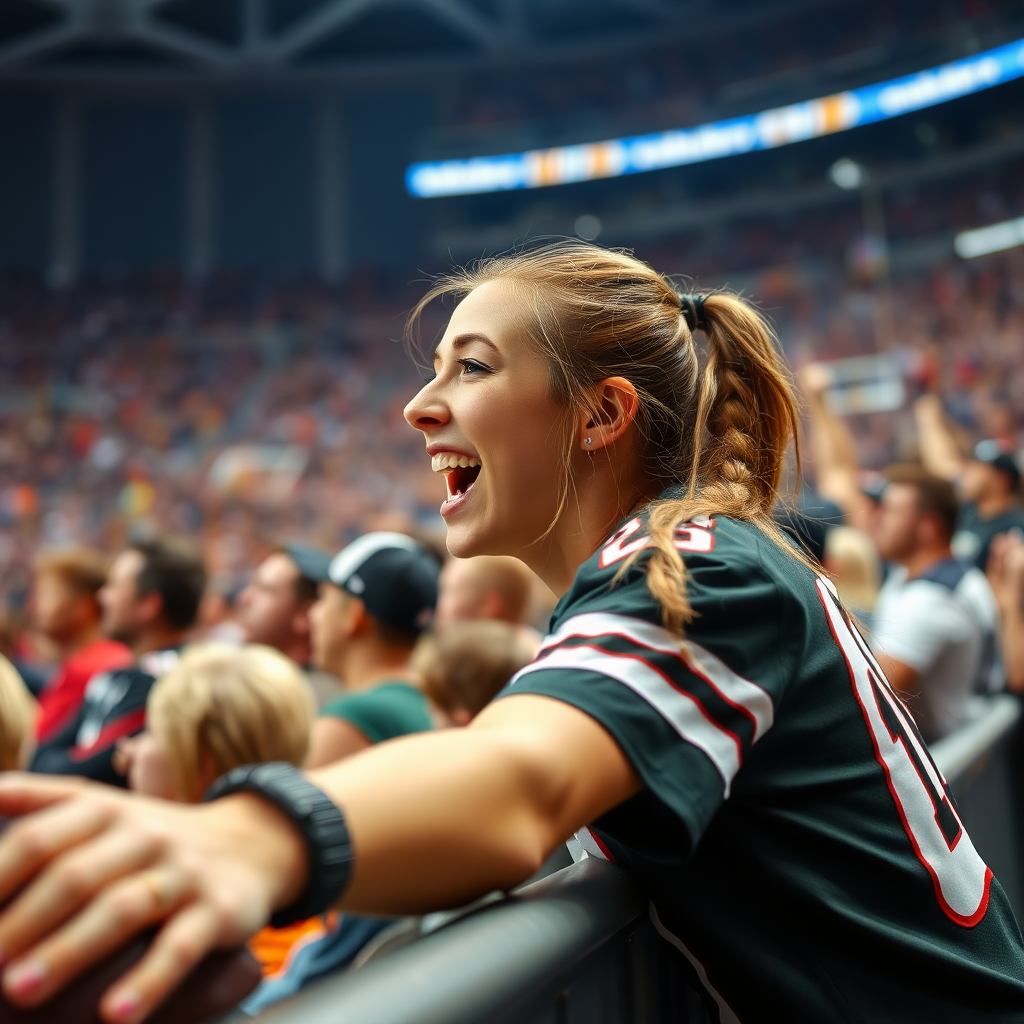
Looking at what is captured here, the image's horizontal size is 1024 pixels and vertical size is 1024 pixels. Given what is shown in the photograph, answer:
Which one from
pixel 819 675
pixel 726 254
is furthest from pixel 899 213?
pixel 819 675

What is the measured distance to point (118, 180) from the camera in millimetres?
20031

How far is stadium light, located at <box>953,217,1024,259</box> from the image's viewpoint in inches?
554

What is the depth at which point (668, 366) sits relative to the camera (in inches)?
50.9

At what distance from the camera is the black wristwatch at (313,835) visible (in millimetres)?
604

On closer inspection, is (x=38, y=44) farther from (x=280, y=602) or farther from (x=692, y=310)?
(x=692, y=310)

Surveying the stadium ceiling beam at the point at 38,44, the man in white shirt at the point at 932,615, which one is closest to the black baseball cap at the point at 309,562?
the man in white shirt at the point at 932,615

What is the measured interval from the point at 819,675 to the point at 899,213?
16624 millimetres

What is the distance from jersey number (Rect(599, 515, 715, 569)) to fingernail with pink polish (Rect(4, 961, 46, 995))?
55 centimetres

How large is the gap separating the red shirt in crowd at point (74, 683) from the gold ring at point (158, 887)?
11.1 ft

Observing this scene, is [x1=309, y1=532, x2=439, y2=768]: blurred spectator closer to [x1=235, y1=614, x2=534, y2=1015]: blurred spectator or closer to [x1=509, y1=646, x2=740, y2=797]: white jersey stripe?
[x1=235, y1=614, x2=534, y2=1015]: blurred spectator

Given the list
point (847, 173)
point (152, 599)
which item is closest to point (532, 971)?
point (152, 599)

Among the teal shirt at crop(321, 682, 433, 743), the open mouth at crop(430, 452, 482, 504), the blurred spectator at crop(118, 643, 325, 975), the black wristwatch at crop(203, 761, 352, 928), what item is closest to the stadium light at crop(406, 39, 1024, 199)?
the teal shirt at crop(321, 682, 433, 743)

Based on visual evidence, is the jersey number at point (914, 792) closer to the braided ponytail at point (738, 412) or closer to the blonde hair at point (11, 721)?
the braided ponytail at point (738, 412)

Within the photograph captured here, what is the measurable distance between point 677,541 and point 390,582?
2119 millimetres
